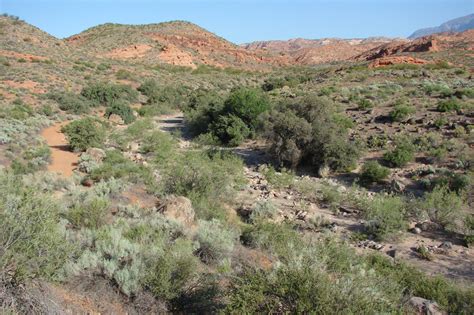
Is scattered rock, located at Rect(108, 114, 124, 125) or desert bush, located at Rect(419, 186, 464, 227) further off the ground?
scattered rock, located at Rect(108, 114, 124, 125)

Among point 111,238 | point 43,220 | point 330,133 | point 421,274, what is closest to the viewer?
point 43,220

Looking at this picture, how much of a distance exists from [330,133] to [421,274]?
923 centimetres

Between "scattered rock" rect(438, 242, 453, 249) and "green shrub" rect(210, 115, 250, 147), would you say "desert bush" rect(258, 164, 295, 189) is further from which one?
"scattered rock" rect(438, 242, 453, 249)

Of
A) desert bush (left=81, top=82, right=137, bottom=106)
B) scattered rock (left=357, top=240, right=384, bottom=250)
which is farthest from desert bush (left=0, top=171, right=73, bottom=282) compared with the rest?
desert bush (left=81, top=82, right=137, bottom=106)

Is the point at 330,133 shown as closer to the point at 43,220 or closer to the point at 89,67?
the point at 43,220

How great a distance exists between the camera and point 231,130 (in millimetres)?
20078

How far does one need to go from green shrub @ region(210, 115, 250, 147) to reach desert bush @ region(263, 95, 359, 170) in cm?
273

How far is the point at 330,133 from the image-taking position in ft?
53.3

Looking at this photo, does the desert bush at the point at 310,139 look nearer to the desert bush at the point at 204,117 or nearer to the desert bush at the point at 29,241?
the desert bush at the point at 204,117

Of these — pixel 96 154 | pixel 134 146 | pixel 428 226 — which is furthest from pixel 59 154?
pixel 428 226

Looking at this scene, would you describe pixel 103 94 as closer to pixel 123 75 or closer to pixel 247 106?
pixel 123 75

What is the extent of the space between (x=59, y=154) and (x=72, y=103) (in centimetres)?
1132

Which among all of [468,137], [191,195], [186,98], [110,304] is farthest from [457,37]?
[110,304]

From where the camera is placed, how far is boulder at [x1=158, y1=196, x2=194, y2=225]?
365 inches
